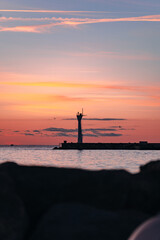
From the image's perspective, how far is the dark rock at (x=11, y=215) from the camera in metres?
5.84

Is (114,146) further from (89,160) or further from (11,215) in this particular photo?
(11,215)

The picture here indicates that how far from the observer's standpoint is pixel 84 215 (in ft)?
18.9

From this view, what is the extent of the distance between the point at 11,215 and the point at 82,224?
1023 mm

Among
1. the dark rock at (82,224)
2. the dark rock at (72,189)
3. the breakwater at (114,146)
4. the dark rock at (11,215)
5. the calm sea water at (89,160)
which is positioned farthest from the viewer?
the breakwater at (114,146)

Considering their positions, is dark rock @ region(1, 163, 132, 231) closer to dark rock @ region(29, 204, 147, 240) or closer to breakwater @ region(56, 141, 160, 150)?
dark rock @ region(29, 204, 147, 240)

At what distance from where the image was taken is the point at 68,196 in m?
6.52

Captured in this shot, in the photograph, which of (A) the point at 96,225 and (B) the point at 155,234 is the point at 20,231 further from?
(B) the point at 155,234

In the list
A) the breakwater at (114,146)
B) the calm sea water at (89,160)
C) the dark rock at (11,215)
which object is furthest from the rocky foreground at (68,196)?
the breakwater at (114,146)


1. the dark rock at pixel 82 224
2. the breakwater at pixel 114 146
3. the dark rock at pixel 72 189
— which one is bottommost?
the dark rock at pixel 82 224

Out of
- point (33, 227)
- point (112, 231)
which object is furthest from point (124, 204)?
point (33, 227)

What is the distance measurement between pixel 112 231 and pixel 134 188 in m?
1.02

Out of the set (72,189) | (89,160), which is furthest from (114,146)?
(72,189)

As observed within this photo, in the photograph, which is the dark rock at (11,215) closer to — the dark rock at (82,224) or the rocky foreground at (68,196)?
the rocky foreground at (68,196)

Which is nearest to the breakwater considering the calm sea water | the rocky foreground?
the calm sea water
